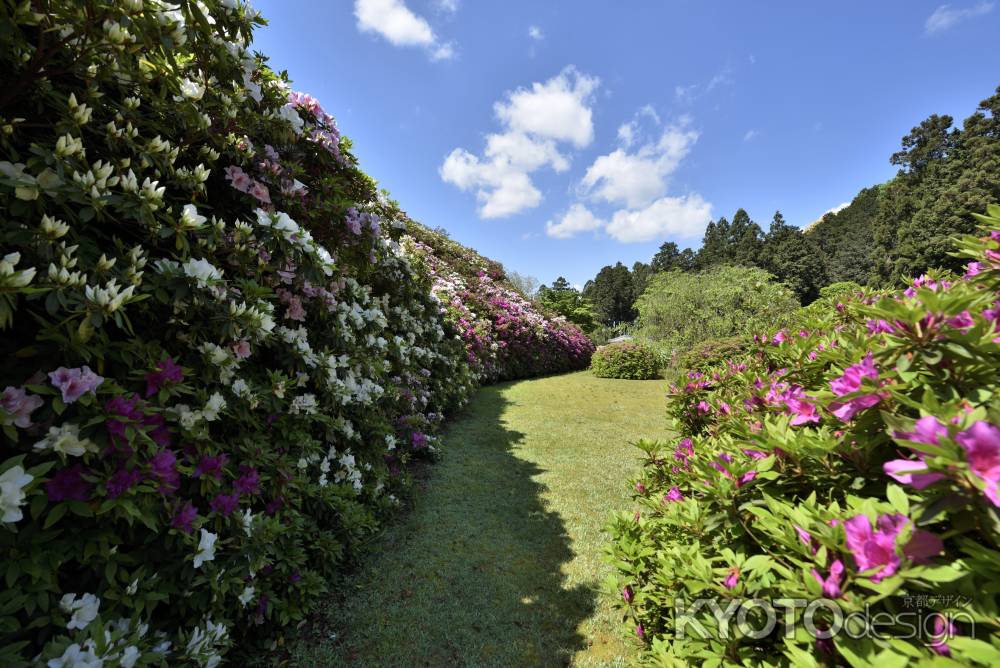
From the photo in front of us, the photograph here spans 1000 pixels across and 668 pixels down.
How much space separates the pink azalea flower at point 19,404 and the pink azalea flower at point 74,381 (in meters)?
0.08

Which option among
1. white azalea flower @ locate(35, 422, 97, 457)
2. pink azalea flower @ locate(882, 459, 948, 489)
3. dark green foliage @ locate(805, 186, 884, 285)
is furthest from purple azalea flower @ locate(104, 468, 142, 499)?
dark green foliage @ locate(805, 186, 884, 285)

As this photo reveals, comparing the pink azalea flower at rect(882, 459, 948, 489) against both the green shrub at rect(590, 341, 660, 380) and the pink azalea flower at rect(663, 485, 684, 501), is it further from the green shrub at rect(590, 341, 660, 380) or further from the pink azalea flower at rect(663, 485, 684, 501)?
the green shrub at rect(590, 341, 660, 380)

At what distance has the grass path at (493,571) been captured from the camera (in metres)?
2.45

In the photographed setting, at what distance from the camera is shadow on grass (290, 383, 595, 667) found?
2426mm

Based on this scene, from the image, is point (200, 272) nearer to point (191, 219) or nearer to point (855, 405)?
point (191, 219)

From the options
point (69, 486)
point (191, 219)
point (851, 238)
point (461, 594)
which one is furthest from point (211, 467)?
point (851, 238)

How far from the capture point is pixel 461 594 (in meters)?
2.92

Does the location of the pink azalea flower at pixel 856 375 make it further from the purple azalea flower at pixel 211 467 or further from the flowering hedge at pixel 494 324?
the flowering hedge at pixel 494 324

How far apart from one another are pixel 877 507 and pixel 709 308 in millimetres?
13772

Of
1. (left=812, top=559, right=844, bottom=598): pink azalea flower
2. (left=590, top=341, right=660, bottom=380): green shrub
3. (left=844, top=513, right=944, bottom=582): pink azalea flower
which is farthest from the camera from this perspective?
(left=590, top=341, right=660, bottom=380): green shrub

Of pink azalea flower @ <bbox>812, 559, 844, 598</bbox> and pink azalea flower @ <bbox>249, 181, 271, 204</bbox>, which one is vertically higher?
pink azalea flower @ <bbox>249, 181, 271, 204</bbox>

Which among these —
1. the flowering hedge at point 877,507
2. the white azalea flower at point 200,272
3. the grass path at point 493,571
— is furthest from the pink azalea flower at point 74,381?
the flowering hedge at point 877,507

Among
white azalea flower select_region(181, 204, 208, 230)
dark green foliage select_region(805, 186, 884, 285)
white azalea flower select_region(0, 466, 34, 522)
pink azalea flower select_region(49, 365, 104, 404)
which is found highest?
dark green foliage select_region(805, 186, 884, 285)

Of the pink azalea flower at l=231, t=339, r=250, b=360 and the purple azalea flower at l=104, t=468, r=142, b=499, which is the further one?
the pink azalea flower at l=231, t=339, r=250, b=360
